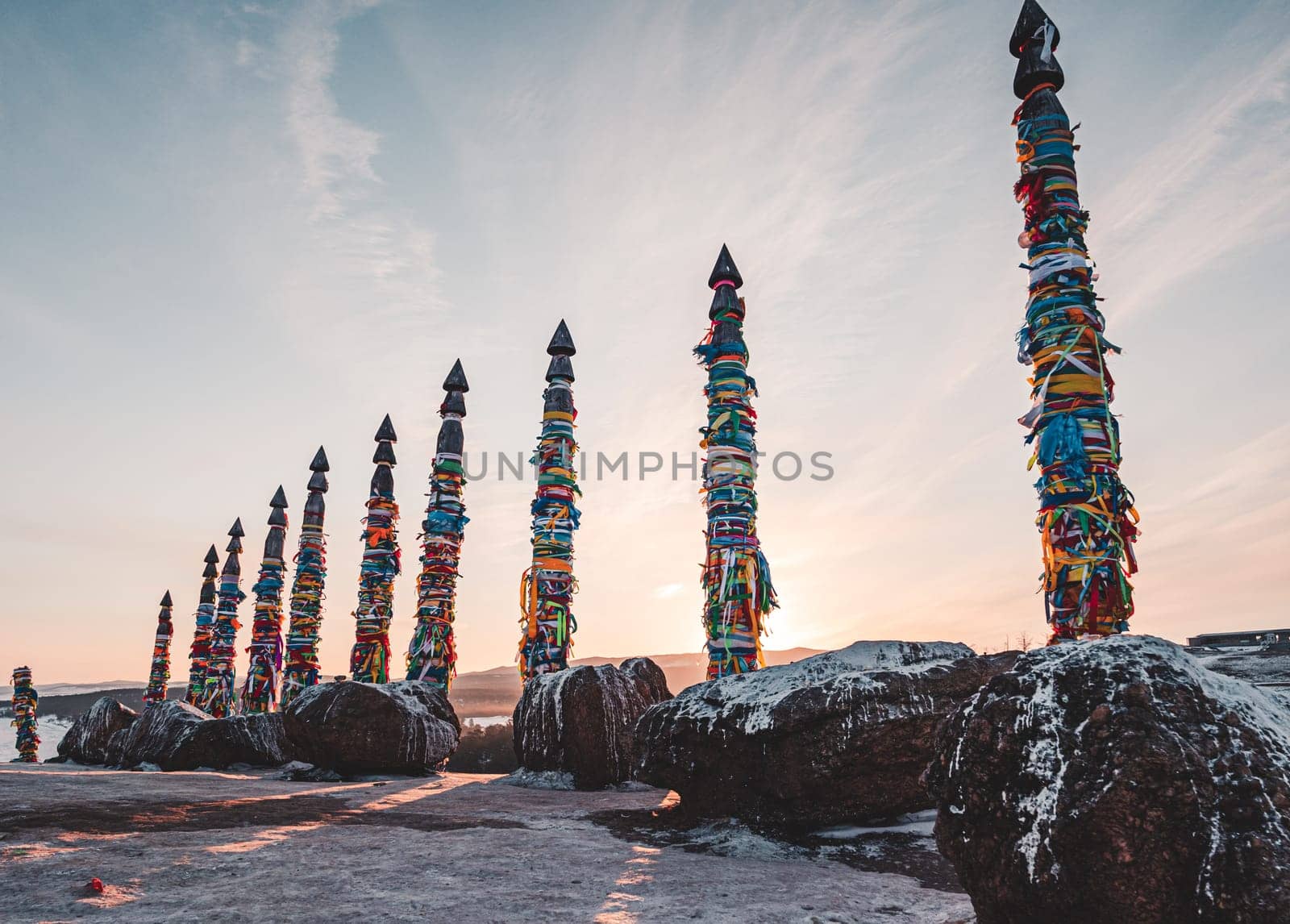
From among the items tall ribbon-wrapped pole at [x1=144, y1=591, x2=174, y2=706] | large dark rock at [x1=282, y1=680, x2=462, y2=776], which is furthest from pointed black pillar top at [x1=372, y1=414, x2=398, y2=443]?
tall ribbon-wrapped pole at [x1=144, y1=591, x2=174, y2=706]

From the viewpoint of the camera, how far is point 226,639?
22.0 meters

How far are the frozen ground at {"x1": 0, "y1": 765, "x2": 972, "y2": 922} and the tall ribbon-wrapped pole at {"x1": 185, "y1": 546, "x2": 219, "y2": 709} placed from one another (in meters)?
17.4

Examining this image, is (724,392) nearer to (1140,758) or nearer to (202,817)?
(202,817)

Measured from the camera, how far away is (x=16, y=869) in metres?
3.90

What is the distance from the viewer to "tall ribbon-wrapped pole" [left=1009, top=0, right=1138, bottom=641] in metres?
6.01

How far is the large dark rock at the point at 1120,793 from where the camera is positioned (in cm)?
259

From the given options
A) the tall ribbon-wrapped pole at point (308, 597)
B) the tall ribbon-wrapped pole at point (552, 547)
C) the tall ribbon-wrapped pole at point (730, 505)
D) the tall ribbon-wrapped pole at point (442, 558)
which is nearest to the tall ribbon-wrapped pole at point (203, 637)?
the tall ribbon-wrapped pole at point (308, 597)

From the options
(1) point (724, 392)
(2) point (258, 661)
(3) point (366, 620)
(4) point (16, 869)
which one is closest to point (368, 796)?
(4) point (16, 869)

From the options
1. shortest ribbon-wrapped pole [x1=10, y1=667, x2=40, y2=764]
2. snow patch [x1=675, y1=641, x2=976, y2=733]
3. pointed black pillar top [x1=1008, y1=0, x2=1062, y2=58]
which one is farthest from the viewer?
shortest ribbon-wrapped pole [x1=10, y1=667, x2=40, y2=764]

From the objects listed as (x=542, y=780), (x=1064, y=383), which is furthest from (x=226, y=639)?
(x=1064, y=383)

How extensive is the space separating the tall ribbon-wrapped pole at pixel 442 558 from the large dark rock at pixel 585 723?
4713 mm

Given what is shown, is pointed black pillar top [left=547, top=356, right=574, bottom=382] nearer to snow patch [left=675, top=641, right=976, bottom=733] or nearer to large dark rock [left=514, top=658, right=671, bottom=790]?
large dark rock [left=514, top=658, right=671, bottom=790]

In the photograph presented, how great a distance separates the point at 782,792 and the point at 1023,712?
283 cm

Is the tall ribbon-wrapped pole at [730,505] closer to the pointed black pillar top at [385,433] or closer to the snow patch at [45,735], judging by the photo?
the pointed black pillar top at [385,433]
